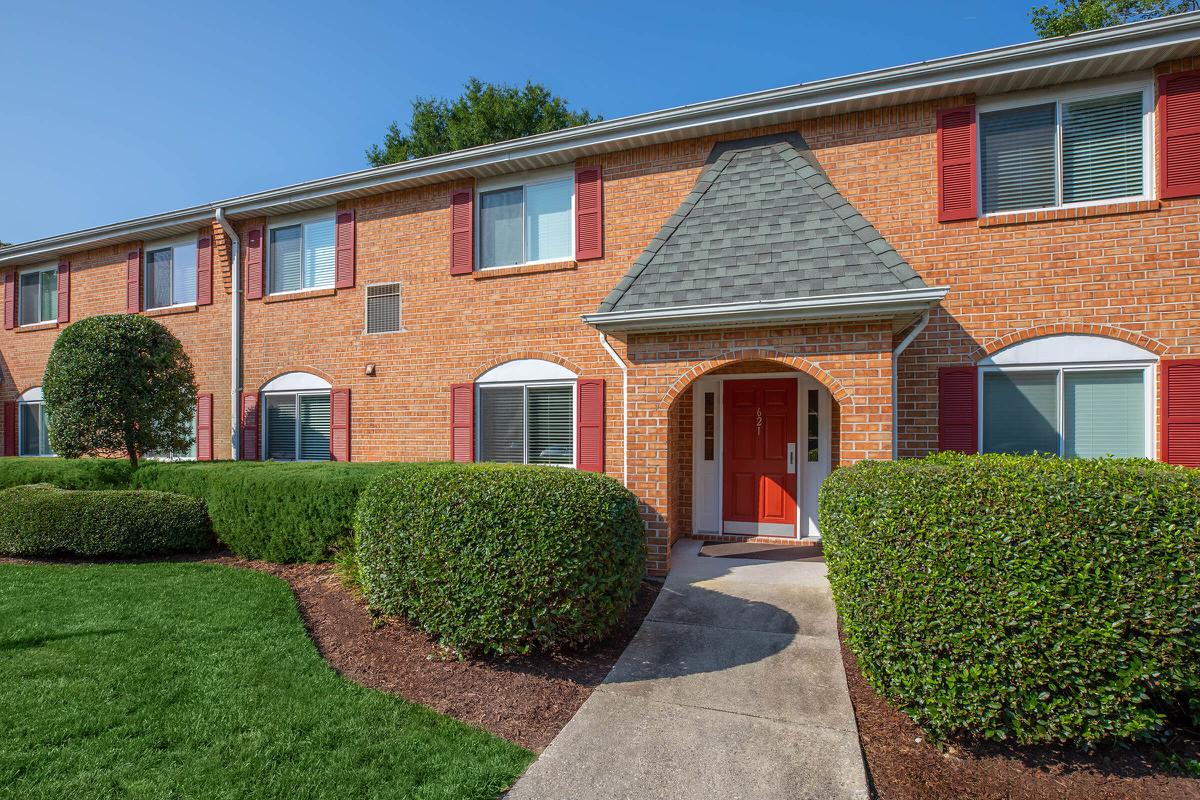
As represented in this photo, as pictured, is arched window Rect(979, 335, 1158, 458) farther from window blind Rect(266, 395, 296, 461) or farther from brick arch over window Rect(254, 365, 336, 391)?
window blind Rect(266, 395, 296, 461)

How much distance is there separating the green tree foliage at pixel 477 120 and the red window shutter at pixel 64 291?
11.6m

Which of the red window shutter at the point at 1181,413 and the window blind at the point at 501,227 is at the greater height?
the window blind at the point at 501,227

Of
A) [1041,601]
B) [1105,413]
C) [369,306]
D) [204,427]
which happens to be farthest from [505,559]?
[204,427]

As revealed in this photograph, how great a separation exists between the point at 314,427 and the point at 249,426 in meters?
1.41

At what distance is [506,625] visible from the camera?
4.23 m

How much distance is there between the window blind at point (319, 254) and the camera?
995 cm

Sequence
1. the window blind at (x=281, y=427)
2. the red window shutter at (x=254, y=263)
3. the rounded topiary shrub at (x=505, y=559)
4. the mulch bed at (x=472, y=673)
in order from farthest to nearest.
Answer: the red window shutter at (x=254, y=263) → the window blind at (x=281, y=427) → the rounded topiary shrub at (x=505, y=559) → the mulch bed at (x=472, y=673)

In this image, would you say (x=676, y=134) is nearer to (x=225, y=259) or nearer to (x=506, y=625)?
(x=506, y=625)

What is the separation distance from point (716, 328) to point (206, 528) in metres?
7.48

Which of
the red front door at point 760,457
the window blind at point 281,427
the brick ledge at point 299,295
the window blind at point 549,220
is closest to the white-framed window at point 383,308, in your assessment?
the brick ledge at point 299,295

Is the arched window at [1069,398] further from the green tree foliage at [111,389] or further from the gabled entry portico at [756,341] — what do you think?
the green tree foliage at [111,389]

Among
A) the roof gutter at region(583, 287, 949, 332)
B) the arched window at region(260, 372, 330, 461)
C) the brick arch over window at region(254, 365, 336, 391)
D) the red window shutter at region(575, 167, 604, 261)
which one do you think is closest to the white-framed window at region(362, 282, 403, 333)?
the brick arch over window at region(254, 365, 336, 391)

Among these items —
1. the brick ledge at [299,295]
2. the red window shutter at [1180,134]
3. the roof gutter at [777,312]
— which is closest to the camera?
the roof gutter at [777,312]

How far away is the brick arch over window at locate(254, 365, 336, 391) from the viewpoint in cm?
981
